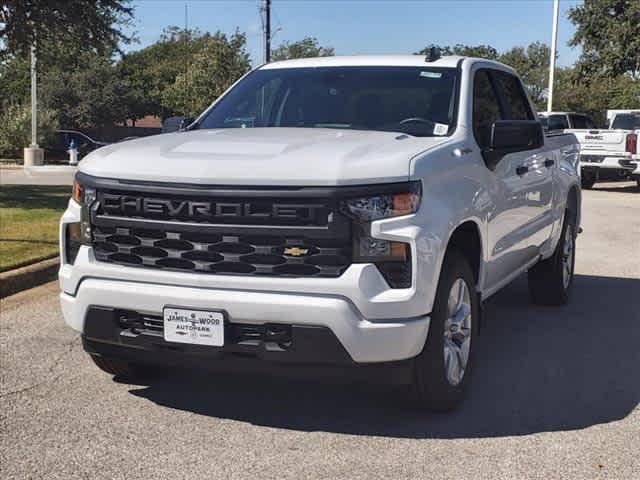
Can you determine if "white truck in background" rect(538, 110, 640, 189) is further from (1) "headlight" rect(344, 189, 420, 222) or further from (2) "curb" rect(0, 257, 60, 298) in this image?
(1) "headlight" rect(344, 189, 420, 222)

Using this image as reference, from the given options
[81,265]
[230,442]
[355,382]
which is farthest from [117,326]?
[355,382]

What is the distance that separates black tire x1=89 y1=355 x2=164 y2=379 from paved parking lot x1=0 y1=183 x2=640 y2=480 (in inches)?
3.1

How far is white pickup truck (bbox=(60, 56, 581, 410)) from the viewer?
160 inches

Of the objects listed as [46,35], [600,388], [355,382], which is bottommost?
[600,388]

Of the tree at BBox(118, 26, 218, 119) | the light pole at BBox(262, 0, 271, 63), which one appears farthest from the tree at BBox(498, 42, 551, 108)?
the light pole at BBox(262, 0, 271, 63)

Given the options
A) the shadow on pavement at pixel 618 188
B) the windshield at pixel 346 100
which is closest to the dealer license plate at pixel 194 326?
the windshield at pixel 346 100

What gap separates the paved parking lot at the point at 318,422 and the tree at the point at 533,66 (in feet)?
192

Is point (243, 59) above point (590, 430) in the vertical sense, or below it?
above

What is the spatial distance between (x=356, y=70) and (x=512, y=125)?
1238 millimetres

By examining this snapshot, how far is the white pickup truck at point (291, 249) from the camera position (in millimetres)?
4062

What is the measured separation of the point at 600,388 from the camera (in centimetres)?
528

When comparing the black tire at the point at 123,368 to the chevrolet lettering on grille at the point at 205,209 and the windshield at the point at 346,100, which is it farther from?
the windshield at the point at 346,100

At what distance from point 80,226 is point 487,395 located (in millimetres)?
2479

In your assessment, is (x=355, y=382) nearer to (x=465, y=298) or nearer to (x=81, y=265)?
(x=465, y=298)
